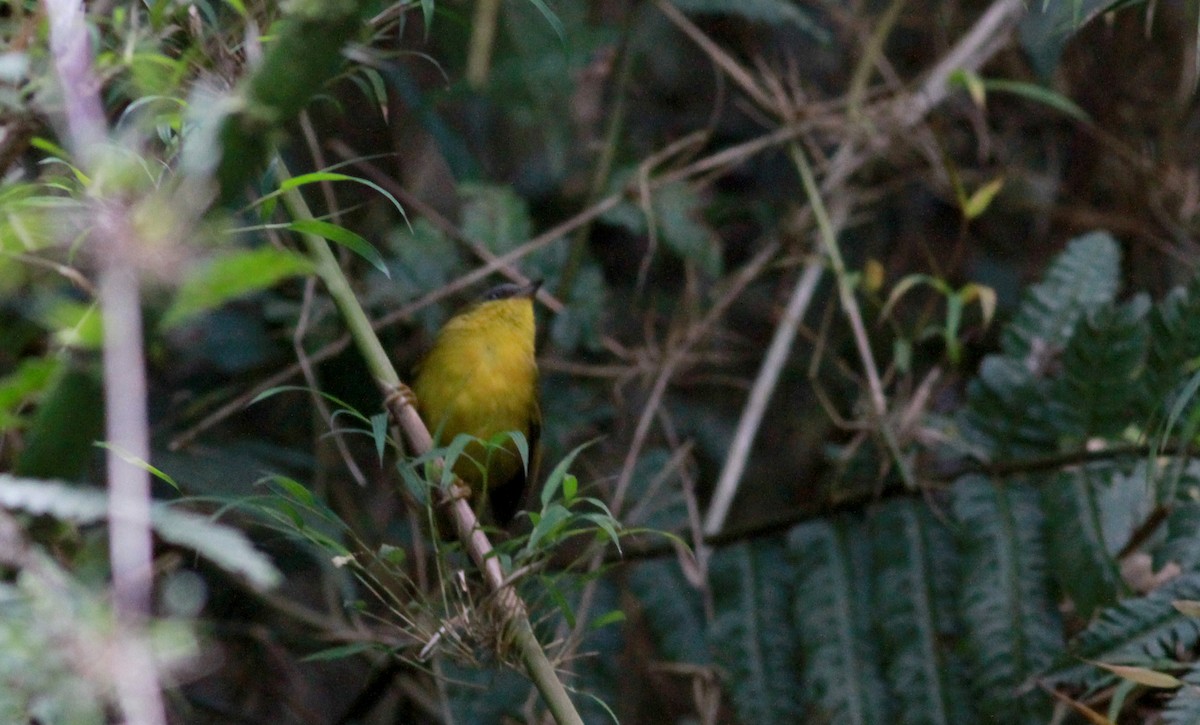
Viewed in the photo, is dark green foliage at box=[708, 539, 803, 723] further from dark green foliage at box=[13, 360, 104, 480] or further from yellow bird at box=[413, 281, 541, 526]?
dark green foliage at box=[13, 360, 104, 480]

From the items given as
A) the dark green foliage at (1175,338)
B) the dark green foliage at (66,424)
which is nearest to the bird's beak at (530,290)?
the dark green foliage at (1175,338)

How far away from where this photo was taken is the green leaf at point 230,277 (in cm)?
87

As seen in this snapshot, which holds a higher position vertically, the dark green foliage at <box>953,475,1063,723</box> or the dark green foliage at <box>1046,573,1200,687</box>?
the dark green foliage at <box>1046,573,1200,687</box>

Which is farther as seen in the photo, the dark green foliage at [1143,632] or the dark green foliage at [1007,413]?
the dark green foliage at [1007,413]

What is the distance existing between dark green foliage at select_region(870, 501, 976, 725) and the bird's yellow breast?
0.94 meters

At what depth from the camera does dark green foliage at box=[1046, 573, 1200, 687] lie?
6.61ft

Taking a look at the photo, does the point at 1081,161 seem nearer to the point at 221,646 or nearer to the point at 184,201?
the point at 221,646

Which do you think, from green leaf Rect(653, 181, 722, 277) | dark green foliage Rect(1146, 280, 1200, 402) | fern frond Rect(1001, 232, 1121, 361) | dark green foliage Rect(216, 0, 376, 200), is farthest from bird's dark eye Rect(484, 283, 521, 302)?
dark green foliage Rect(216, 0, 376, 200)

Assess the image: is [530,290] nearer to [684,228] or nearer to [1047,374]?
[684,228]

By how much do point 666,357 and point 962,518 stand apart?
100cm

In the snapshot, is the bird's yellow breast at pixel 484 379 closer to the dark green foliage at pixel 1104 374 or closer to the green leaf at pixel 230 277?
the dark green foliage at pixel 1104 374

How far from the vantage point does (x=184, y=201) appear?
40.8 inches

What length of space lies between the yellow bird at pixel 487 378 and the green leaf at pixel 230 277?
2077 mm

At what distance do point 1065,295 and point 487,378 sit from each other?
141 cm
